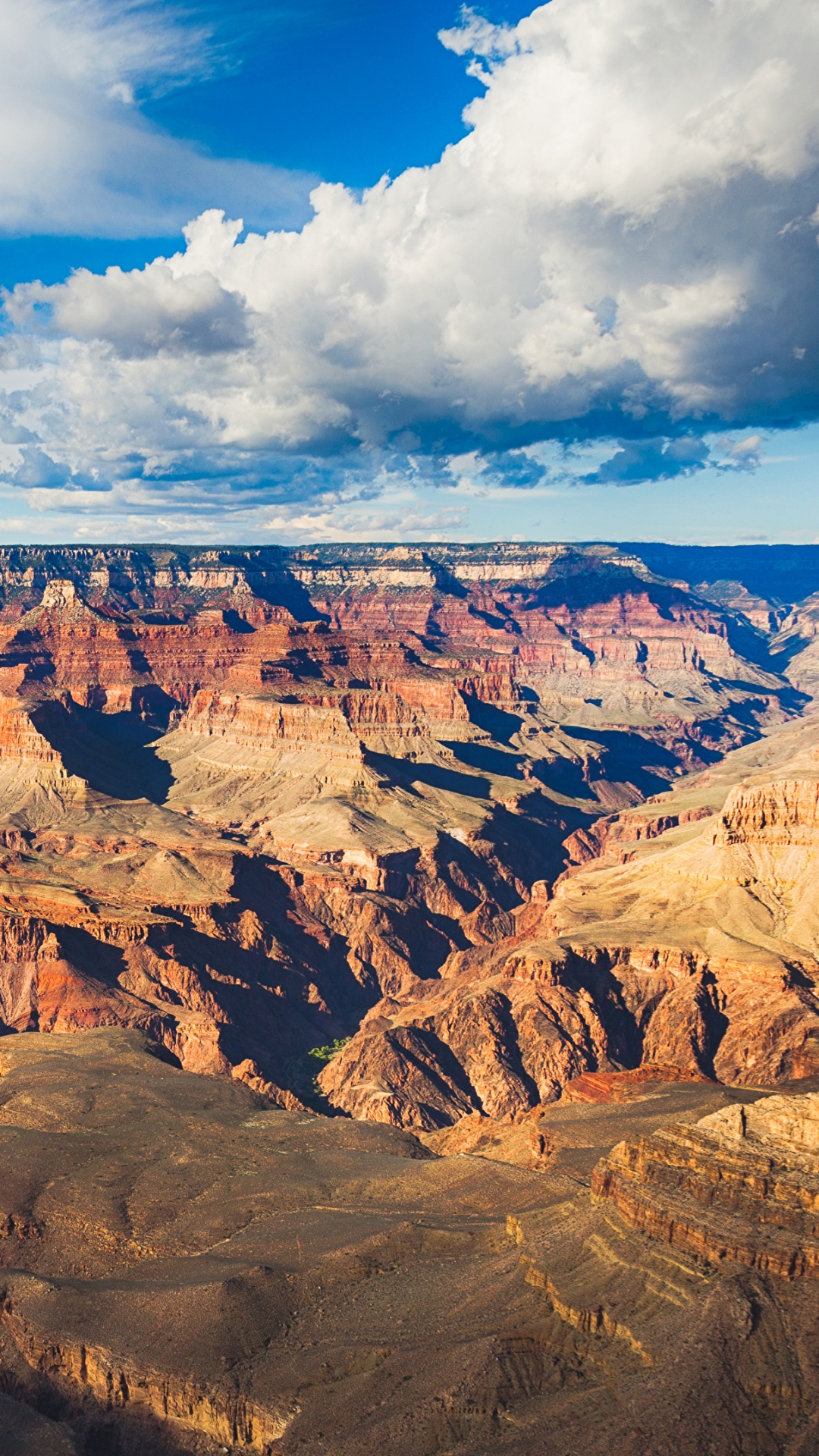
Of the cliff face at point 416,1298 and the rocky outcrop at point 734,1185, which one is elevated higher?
the rocky outcrop at point 734,1185

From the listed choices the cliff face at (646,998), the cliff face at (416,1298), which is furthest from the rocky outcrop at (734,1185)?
the cliff face at (646,998)

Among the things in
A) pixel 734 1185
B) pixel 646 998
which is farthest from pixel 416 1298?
pixel 646 998

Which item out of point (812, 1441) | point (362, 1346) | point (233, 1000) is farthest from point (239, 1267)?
point (233, 1000)

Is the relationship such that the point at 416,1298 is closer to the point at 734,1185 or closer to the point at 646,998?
the point at 734,1185

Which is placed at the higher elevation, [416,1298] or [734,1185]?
[734,1185]

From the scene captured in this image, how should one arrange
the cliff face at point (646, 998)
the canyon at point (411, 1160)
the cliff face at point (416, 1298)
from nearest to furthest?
1. the cliff face at point (416, 1298)
2. the canyon at point (411, 1160)
3. the cliff face at point (646, 998)

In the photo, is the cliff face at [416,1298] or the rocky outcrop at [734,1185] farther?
the rocky outcrop at [734,1185]

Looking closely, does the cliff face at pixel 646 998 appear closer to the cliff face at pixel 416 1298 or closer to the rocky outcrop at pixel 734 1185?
the cliff face at pixel 416 1298

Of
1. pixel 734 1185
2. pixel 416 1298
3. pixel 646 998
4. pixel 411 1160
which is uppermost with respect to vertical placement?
pixel 734 1185

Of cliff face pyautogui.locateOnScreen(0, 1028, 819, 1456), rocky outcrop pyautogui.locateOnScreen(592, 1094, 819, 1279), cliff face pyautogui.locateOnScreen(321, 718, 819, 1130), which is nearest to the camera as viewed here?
cliff face pyautogui.locateOnScreen(0, 1028, 819, 1456)

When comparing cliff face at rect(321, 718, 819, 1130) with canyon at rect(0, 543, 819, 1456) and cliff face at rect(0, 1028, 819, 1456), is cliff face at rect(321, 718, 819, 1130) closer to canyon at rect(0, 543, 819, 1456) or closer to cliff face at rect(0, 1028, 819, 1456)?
canyon at rect(0, 543, 819, 1456)

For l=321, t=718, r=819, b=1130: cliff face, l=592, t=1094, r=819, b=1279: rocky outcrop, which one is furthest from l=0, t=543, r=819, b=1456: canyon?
l=321, t=718, r=819, b=1130: cliff face
